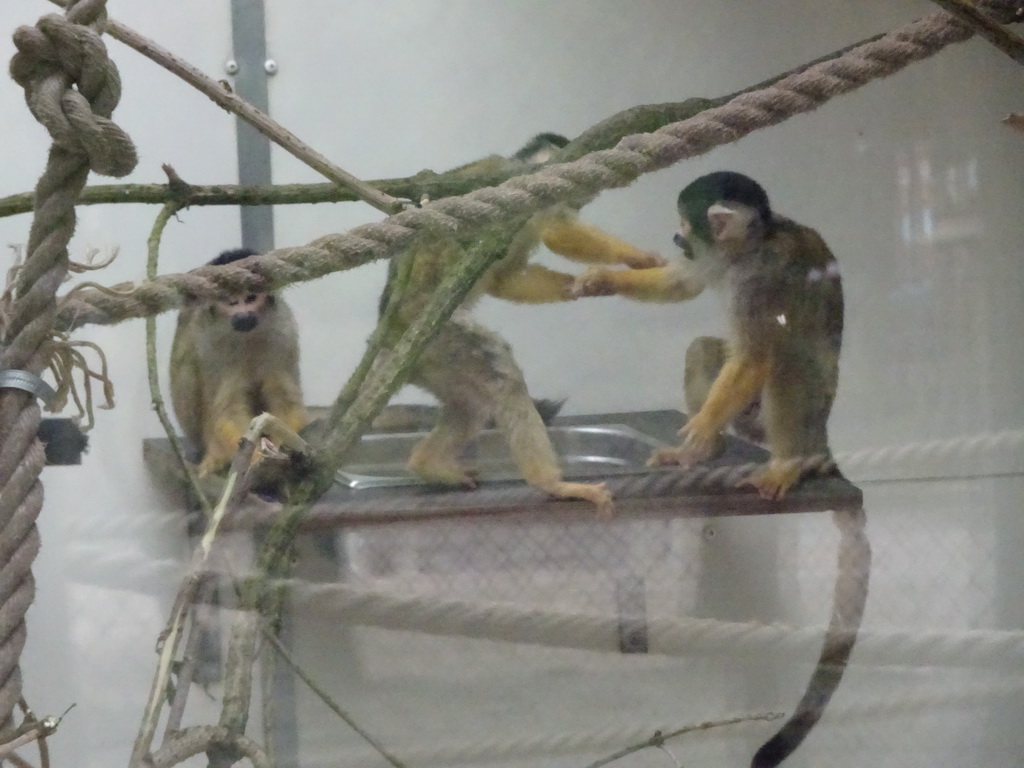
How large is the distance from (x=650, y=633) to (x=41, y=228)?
152 centimetres

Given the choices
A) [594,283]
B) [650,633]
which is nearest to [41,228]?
[594,283]

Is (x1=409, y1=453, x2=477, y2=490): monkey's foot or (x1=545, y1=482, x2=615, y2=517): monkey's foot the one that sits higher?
(x1=409, y1=453, x2=477, y2=490): monkey's foot

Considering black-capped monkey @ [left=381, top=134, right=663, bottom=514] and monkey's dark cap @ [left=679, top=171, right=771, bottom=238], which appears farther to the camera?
monkey's dark cap @ [left=679, top=171, right=771, bottom=238]

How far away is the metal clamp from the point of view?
471 millimetres

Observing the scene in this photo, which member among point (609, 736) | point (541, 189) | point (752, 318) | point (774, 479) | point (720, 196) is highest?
point (720, 196)

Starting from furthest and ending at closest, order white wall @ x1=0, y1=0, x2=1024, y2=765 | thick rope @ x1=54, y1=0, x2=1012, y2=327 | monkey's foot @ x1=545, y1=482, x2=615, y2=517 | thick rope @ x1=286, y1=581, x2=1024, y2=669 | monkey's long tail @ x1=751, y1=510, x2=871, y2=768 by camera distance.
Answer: monkey's long tail @ x1=751, y1=510, x2=871, y2=768 → white wall @ x1=0, y1=0, x2=1024, y2=765 → thick rope @ x1=286, y1=581, x2=1024, y2=669 → monkey's foot @ x1=545, y1=482, x2=615, y2=517 → thick rope @ x1=54, y1=0, x2=1012, y2=327

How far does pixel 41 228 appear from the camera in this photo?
19.2 inches

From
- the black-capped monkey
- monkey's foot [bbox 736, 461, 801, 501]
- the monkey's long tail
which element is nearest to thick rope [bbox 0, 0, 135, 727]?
the black-capped monkey

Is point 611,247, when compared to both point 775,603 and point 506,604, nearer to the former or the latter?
point 506,604

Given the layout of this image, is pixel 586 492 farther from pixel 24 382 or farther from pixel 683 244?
pixel 24 382

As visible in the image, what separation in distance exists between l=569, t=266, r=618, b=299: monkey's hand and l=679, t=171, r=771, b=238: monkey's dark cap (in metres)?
0.19

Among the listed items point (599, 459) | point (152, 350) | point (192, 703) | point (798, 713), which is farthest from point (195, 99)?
point (798, 713)

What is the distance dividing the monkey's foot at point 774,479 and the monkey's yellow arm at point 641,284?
0.37m

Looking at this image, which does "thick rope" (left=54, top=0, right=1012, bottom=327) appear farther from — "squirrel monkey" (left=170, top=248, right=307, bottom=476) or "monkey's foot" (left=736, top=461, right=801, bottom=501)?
"squirrel monkey" (left=170, top=248, right=307, bottom=476)
